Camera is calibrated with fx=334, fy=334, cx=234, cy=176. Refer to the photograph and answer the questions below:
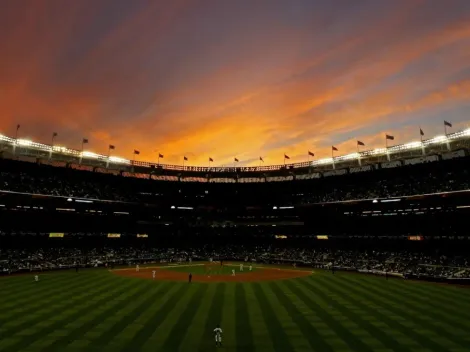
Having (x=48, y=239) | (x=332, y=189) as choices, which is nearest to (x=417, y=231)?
(x=332, y=189)

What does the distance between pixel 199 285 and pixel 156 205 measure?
42101mm

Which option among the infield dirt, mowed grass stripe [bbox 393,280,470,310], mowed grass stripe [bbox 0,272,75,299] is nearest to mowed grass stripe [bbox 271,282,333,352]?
the infield dirt

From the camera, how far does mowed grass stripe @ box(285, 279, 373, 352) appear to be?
759 inches

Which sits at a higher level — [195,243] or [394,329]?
[195,243]

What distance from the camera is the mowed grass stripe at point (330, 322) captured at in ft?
63.3

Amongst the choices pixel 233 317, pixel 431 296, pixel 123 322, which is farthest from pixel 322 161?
pixel 123 322

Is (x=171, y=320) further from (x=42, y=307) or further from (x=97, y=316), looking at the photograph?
(x=42, y=307)

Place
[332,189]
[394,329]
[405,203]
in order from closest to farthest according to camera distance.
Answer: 1. [394,329]
2. [405,203]
3. [332,189]

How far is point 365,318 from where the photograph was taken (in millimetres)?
25141

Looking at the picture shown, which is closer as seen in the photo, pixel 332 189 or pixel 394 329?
pixel 394 329

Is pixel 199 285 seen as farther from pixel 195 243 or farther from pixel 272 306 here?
pixel 195 243

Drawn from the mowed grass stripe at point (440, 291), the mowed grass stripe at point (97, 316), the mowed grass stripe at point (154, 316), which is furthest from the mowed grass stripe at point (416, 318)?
the mowed grass stripe at point (97, 316)

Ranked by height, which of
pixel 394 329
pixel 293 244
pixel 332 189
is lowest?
pixel 394 329

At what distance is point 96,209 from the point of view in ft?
235
